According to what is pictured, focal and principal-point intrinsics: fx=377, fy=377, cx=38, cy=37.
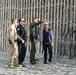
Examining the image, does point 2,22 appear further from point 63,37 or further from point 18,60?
point 18,60

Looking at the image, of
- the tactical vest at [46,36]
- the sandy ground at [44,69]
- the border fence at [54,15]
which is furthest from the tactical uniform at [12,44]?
the border fence at [54,15]

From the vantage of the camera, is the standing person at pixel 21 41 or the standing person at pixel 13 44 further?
the standing person at pixel 21 41

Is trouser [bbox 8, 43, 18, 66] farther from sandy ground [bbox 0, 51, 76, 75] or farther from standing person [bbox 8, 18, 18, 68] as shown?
sandy ground [bbox 0, 51, 76, 75]

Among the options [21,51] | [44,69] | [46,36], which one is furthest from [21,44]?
[44,69]

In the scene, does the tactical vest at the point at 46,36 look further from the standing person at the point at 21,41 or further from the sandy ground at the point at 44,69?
the standing person at the point at 21,41

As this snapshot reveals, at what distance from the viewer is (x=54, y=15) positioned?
17.3 meters

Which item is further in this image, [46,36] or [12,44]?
[46,36]

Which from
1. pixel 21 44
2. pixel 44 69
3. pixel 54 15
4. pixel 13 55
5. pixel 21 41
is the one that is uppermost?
pixel 54 15

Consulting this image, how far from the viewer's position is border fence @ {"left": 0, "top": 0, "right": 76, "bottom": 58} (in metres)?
16.2

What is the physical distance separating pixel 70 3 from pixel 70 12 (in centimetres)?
41

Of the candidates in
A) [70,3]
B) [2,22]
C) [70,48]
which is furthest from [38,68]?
[2,22]

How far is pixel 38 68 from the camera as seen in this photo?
41.9 ft

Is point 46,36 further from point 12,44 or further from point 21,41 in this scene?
point 12,44

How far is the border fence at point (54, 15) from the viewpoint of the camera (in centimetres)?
1616
